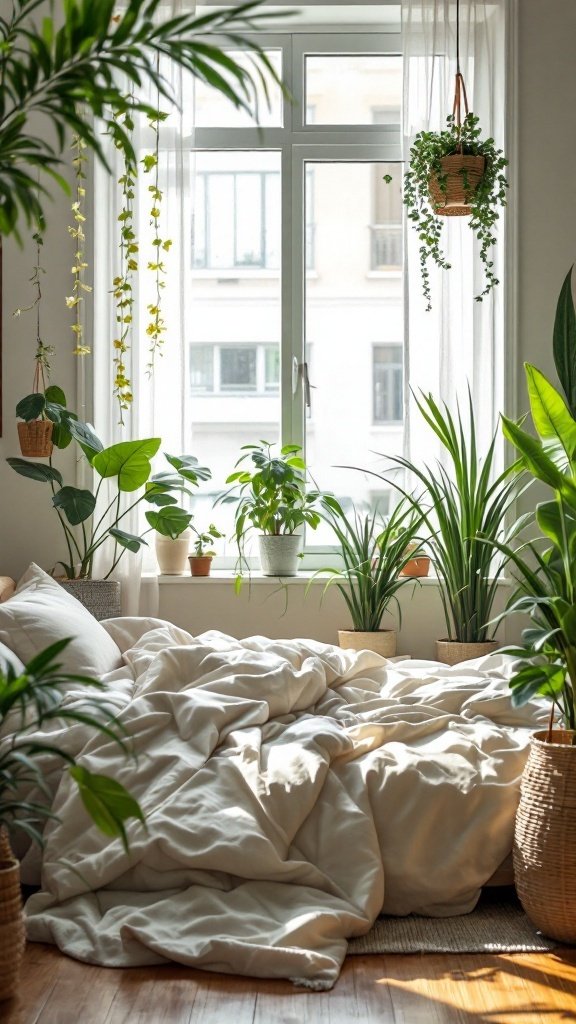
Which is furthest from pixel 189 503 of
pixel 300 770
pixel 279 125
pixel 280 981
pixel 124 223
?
pixel 280 981

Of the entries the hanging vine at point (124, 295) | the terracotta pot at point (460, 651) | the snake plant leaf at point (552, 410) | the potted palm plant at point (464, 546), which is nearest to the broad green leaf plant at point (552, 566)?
the snake plant leaf at point (552, 410)

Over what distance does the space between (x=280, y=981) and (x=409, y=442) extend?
2637mm

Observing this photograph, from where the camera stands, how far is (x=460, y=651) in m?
4.05

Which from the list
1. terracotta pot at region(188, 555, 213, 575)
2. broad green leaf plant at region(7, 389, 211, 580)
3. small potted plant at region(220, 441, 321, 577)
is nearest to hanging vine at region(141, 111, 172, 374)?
broad green leaf plant at region(7, 389, 211, 580)

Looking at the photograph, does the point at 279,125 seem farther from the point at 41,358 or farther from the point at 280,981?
the point at 280,981

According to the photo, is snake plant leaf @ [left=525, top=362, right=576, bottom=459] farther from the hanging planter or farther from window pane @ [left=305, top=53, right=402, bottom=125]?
window pane @ [left=305, top=53, right=402, bottom=125]

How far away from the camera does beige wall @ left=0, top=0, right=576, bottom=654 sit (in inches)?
178

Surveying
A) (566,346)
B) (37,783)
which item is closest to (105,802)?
(37,783)

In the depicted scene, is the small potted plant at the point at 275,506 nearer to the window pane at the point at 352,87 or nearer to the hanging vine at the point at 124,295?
the hanging vine at the point at 124,295

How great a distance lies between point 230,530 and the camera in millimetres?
4781

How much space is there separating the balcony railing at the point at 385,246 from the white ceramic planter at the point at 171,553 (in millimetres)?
1463

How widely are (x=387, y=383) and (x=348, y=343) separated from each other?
250 mm

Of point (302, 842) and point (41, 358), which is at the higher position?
point (41, 358)

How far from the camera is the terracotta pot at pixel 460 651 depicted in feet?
13.3
